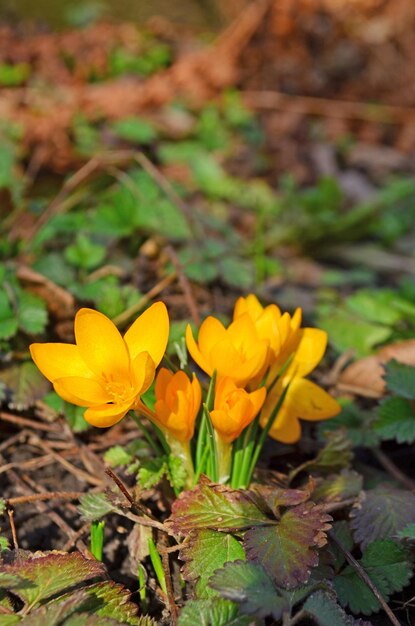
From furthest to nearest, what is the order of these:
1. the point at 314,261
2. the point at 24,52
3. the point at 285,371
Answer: the point at 24,52 → the point at 314,261 → the point at 285,371

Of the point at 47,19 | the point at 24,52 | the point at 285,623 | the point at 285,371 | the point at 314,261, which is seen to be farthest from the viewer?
the point at 47,19

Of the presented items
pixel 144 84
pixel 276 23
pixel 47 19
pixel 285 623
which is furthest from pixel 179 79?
pixel 285 623

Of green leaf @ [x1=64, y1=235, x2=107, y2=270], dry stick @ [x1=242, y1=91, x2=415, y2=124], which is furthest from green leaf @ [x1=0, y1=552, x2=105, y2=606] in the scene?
dry stick @ [x1=242, y1=91, x2=415, y2=124]

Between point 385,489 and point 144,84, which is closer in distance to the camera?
point 385,489

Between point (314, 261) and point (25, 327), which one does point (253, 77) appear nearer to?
point (314, 261)

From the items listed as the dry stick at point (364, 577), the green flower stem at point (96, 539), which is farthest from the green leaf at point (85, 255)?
the dry stick at point (364, 577)

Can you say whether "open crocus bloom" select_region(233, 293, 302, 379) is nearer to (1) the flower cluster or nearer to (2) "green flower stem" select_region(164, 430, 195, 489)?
(1) the flower cluster

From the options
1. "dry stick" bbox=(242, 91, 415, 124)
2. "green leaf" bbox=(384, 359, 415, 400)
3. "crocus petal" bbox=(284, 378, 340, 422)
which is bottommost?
"green leaf" bbox=(384, 359, 415, 400)

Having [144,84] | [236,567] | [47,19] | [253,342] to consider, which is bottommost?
[236,567]
